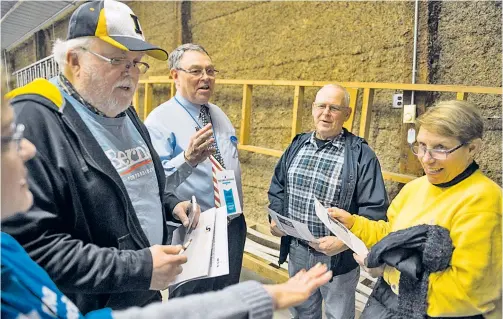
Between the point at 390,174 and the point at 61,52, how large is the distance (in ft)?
6.32

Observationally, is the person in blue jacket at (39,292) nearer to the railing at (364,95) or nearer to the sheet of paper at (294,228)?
the sheet of paper at (294,228)

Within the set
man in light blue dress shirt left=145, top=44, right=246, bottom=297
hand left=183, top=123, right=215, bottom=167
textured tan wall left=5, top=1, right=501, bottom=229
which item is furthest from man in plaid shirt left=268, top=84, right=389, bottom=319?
textured tan wall left=5, top=1, right=501, bottom=229

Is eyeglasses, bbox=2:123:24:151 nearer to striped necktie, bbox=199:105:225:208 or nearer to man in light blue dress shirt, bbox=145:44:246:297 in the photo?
man in light blue dress shirt, bbox=145:44:246:297

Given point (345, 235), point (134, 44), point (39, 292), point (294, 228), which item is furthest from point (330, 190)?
point (39, 292)

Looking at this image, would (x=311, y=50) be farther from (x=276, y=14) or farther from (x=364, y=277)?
(x=364, y=277)

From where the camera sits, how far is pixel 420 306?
0.94m

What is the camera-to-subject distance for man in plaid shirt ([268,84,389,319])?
1.48m

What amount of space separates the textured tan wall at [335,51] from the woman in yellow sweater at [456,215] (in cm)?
120

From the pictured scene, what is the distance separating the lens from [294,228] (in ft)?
4.76

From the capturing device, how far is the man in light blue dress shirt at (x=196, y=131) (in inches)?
63.1

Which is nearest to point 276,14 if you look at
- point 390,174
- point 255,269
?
point 390,174

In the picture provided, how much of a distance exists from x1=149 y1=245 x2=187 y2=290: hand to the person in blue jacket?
0.62 feet

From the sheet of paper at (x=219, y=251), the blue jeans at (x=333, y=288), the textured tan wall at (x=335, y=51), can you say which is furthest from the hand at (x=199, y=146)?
the textured tan wall at (x=335, y=51)

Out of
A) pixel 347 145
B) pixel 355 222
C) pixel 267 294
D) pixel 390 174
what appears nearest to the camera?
pixel 267 294
